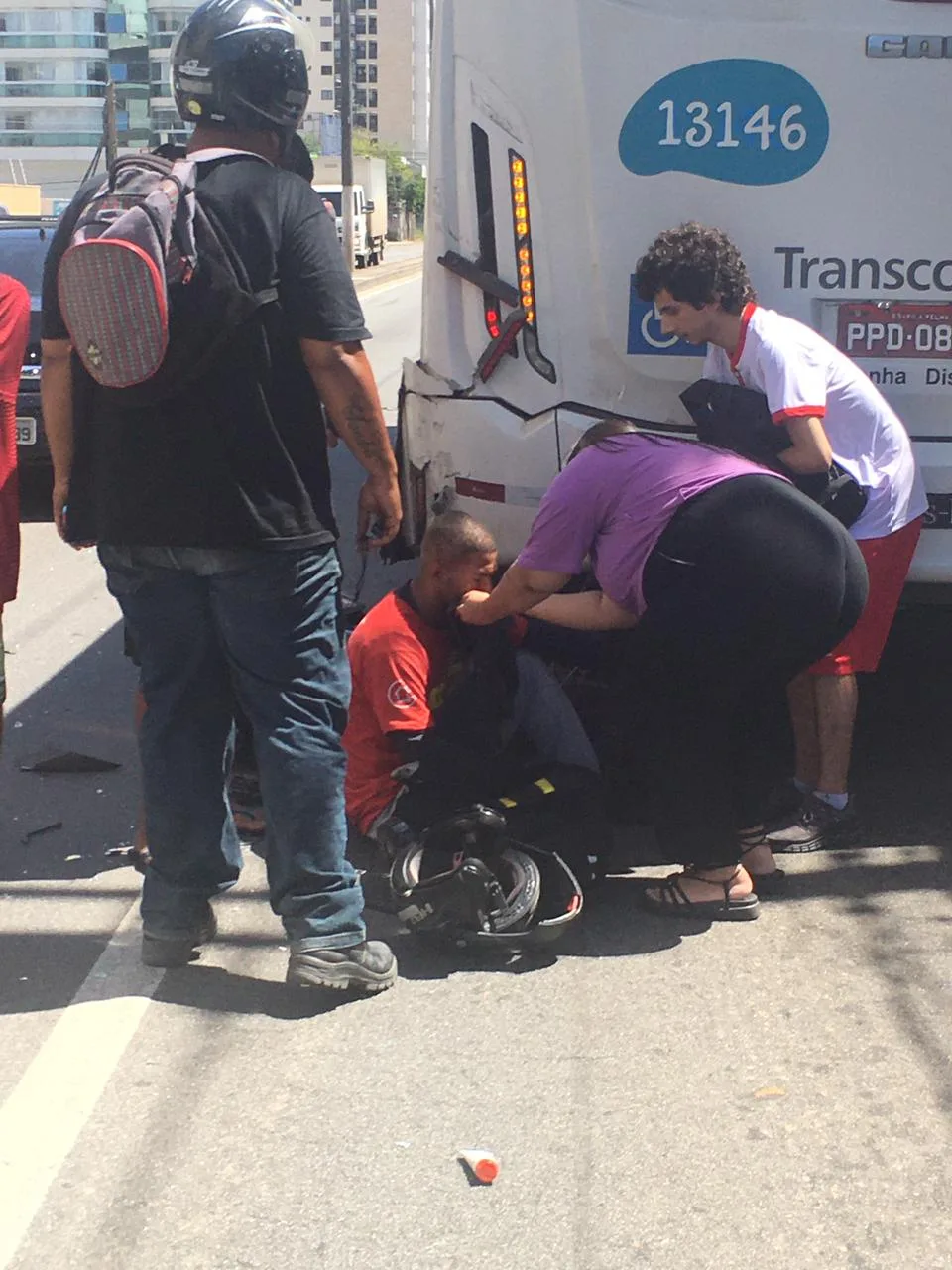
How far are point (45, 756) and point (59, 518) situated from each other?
1899 millimetres

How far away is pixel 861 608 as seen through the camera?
164 inches

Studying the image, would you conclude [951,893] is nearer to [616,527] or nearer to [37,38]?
[616,527]

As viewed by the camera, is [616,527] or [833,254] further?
[833,254]

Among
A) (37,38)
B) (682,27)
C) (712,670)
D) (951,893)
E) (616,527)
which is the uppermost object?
(37,38)

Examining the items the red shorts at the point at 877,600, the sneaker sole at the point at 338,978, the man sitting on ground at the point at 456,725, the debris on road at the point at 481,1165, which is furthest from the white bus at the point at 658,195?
the debris on road at the point at 481,1165

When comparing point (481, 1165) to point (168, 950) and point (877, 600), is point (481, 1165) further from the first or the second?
point (877, 600)

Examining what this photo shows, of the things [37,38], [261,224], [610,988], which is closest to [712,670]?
[610,988]

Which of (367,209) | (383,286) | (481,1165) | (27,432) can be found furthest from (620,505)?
(367,209)

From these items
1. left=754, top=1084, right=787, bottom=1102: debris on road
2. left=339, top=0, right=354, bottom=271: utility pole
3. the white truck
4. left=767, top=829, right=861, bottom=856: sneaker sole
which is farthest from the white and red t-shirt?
the white truck

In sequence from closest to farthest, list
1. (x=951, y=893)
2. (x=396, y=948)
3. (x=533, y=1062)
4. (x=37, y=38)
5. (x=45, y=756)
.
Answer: (x=533, y=1062), (x=396, y=948), (x=951, y=893), (x=45, y=756), (x=37, y=38)

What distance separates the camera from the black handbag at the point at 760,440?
14.4 ft

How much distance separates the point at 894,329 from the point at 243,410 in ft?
6.74

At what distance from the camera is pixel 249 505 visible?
3.51 m

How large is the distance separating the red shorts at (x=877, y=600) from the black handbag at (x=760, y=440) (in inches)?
6.0
